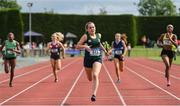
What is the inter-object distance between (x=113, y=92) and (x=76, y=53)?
163 ft

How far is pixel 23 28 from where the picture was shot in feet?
260

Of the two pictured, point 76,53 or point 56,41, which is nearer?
point 56,41

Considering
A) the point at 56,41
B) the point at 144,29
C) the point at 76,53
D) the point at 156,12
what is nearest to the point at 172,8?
the point at 156,12

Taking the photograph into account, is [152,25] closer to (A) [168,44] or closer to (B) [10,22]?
(B) [10,22]

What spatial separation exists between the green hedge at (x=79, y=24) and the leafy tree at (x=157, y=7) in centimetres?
6675

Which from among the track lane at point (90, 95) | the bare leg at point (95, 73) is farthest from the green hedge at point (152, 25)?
the bare leg at point (95, 73)

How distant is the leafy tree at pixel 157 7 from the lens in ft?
509

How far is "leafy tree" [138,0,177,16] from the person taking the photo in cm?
15500

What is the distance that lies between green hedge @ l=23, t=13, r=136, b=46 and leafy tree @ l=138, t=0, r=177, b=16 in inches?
2628

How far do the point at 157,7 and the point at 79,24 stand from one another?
260 feet

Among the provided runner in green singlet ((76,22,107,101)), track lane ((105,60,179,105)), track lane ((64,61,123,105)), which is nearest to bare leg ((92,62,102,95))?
runner in green singlet ((76,22,107,101))

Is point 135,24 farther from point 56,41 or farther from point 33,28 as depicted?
point 56,41

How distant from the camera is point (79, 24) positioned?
83.6m

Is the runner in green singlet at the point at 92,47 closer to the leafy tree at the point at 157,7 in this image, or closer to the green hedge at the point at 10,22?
the green hedge at the point at 10,22
